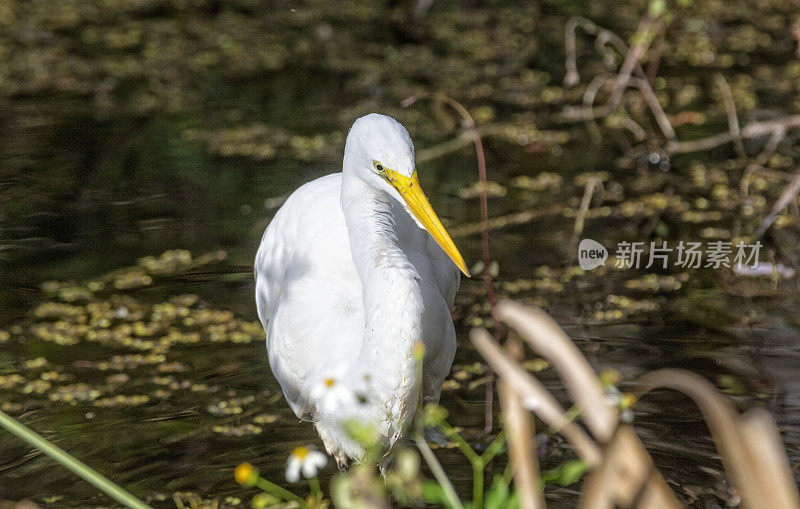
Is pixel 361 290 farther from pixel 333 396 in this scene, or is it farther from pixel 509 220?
pixel 509 220

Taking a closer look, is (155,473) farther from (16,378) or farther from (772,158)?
(772,158)

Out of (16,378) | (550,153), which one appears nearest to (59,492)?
(16,378)

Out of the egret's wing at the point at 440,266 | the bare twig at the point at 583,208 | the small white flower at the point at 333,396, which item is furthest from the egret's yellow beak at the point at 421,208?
the bare twig at the point at 583,208

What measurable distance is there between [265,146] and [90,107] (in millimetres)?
1438

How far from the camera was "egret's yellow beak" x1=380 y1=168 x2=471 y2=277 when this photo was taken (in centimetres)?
251

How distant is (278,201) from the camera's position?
516cm

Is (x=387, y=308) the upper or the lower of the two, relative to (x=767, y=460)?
lower

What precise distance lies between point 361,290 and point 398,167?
22.2 inches

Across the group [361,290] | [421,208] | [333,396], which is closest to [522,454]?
[333,396]

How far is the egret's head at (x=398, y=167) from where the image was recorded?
2.53m

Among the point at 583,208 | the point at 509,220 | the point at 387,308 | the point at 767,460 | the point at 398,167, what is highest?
the point at 398,167

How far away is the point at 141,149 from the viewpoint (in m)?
6.04

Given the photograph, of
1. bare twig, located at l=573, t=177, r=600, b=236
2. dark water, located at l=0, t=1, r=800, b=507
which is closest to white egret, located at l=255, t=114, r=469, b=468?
dark water, located at l=0, t=1, r=800, b=507

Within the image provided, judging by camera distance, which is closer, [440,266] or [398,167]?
[398,167]
